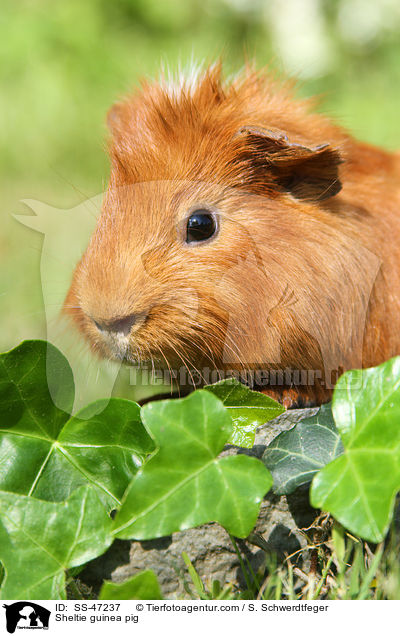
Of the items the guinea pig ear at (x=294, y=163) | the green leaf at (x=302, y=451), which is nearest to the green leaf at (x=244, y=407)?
the green leaf at (x=302, y=451)

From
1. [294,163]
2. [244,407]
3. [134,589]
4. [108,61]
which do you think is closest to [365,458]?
[244,407]

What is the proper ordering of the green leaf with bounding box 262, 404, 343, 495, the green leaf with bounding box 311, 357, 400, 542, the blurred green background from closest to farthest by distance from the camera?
the green leaf with bounding box 311, 357, 400, 542, the green leaf with bounding box 262, 404, 343, 495, the blurred green background

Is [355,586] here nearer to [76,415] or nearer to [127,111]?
[76,415]

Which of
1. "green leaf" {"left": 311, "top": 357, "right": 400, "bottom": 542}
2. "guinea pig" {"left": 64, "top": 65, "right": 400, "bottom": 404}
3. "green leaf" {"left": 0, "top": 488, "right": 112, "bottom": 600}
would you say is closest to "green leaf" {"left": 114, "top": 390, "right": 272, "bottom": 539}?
"green leaf" {"left": 0, "top": 488, "right": 112, "bottom": 600}

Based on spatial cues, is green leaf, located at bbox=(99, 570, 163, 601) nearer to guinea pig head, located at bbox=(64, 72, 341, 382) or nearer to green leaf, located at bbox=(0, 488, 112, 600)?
green leaf, located at bbox=(0, 488, 112, 600)

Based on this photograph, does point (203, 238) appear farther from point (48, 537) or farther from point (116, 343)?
point (48, 537)

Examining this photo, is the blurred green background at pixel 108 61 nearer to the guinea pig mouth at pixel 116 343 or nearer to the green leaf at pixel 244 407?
the guinea pig mouth at pixel 116 343
